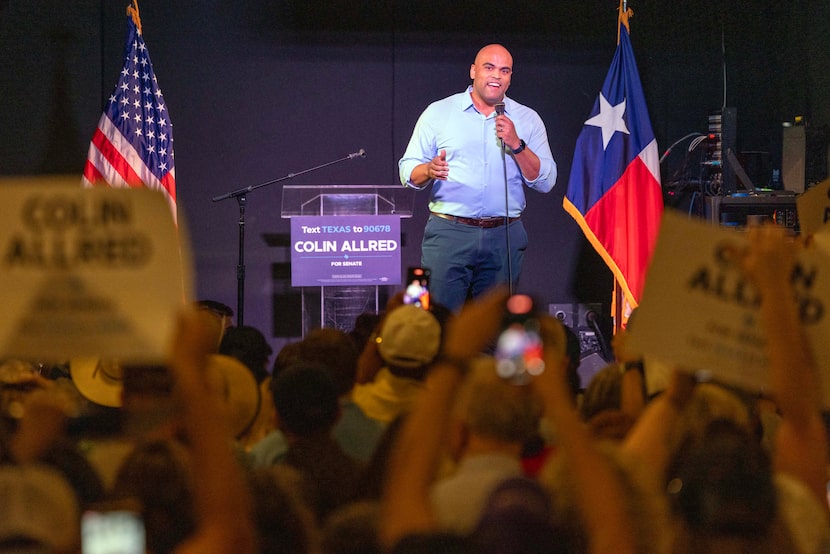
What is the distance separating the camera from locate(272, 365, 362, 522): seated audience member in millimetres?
2154

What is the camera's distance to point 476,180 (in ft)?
20.1

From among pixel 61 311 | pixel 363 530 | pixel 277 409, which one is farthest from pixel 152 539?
pixel 277 409

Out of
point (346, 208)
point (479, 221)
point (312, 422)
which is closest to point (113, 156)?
point (346, 208)

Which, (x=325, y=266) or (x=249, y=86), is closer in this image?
(x=325, y=266)

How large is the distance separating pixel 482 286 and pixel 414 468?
4543 millimetres

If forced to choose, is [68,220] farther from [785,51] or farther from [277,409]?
[785,51]

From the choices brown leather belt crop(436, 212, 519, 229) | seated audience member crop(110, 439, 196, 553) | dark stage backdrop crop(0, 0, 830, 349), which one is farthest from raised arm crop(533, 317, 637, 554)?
dark stage backdrop crop(0, 0, 830, 349)

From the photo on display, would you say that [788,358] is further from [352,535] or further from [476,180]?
[476,180]

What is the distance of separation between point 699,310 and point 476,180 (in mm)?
4306

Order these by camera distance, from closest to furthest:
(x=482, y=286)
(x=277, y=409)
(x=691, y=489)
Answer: (x=691, y=489)
(x=277, y=409)
(x=482, y=286)

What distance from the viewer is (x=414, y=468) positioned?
59.3 inches

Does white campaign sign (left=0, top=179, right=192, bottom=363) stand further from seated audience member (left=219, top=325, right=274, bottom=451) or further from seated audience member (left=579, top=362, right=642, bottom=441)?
seated audience member (left=219, top=325, right=274, bottom=451)

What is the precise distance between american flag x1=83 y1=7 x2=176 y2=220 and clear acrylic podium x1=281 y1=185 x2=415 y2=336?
32.3 inches

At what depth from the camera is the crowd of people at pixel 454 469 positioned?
54.8 inches
